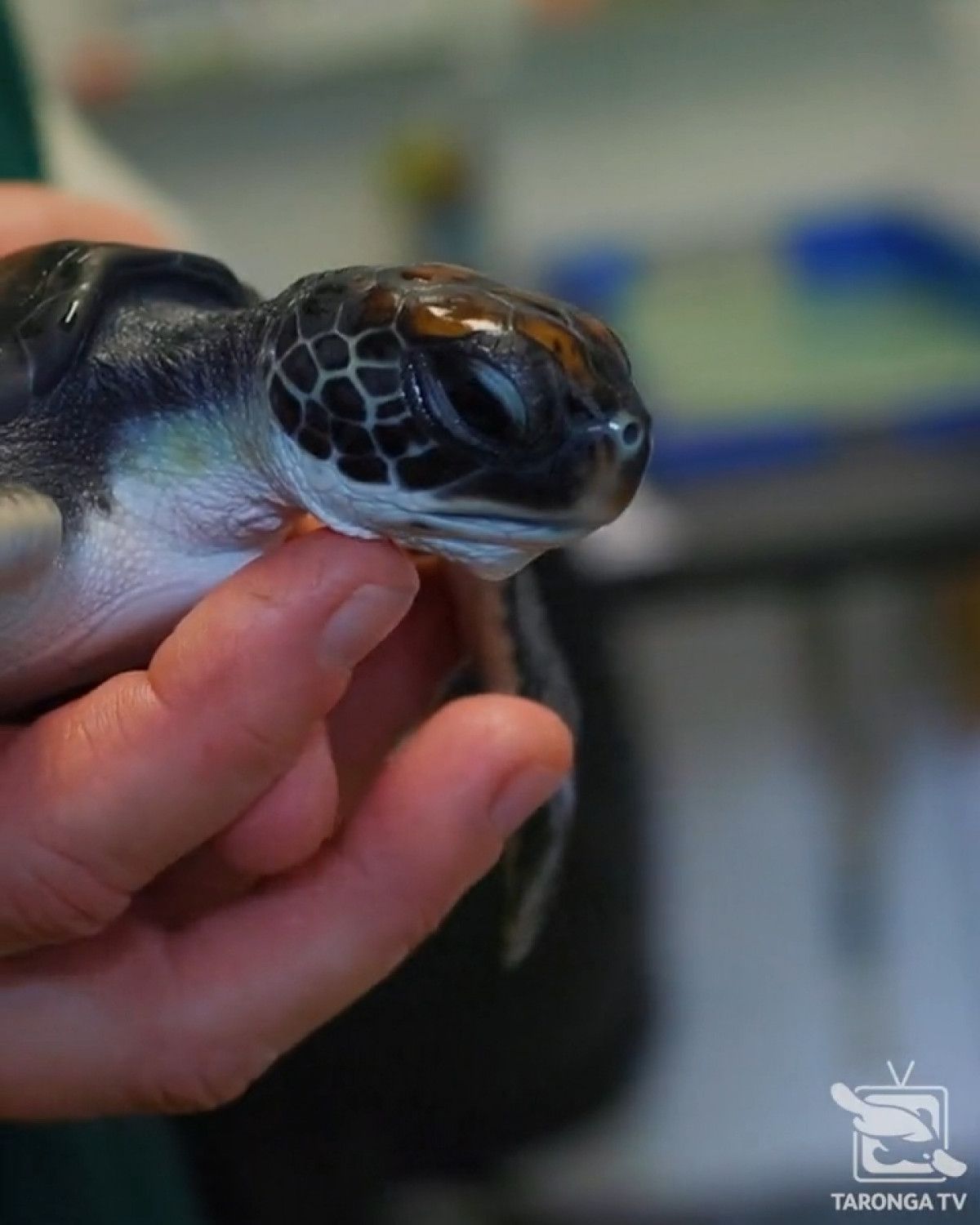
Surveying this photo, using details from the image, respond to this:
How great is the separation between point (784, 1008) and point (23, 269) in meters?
1.34

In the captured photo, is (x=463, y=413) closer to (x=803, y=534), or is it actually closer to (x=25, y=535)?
(x=25, y=535)

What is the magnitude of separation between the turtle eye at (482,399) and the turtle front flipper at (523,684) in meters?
0.14

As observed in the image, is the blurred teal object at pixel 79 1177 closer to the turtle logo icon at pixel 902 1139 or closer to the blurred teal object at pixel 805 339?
the turtle logo icon at pixel 902 1139

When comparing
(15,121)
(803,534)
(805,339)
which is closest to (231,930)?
(15,121)

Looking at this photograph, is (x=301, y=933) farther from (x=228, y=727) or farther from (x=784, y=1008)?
(x=784, y=1008)

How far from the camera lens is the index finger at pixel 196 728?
16.9 inches

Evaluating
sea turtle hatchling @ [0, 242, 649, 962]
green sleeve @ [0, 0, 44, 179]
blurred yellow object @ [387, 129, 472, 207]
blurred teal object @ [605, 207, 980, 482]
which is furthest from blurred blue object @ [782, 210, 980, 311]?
sea turtle hatchling @ [0, 242, 649, 962]

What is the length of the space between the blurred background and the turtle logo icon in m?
0.65

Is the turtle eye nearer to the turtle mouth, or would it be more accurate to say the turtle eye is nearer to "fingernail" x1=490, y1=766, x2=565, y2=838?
the turtle mouth

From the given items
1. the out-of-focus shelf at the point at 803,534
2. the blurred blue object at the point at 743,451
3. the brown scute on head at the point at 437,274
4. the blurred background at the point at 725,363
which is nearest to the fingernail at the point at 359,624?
the brown scute on head at the point at 437,274

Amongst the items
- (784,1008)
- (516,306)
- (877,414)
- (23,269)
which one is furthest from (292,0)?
(516,306)

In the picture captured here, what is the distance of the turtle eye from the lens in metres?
0.45

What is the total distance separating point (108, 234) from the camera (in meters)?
0.74

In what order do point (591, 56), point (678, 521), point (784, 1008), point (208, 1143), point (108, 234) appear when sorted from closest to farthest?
point (108, 234) < point (208, 1143) < point (678, 521) < point (784, 1008) < point (591, 56)
